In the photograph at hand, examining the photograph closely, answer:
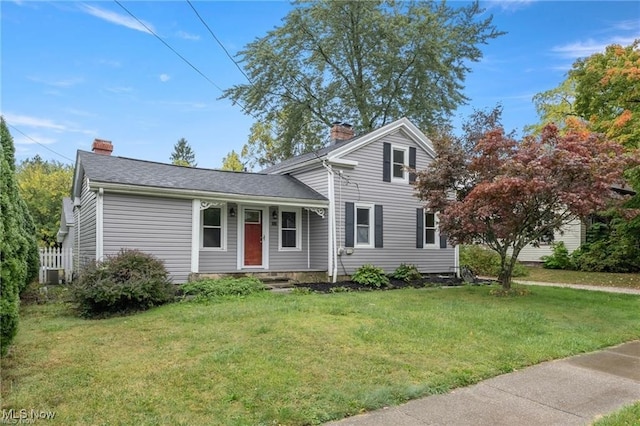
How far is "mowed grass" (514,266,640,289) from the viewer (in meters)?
15.1

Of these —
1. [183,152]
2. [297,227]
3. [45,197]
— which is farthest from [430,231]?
[183,152]

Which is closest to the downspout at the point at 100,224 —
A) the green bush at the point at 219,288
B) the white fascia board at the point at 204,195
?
the white fascia board at the point at 204,195

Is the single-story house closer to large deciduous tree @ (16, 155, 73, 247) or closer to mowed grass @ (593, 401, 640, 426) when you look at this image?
mowed grass @ (593, 401, 640, 426)

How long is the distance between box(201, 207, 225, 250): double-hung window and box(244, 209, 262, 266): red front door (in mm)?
800

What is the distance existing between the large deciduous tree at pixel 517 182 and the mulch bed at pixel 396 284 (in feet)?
7.58

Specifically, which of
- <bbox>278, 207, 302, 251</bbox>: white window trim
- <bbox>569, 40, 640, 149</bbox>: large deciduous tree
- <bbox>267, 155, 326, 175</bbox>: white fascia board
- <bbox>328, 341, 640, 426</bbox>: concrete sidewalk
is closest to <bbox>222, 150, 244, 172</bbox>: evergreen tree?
<bbox>267, 155, 326, 175</bbox>: white fascia board

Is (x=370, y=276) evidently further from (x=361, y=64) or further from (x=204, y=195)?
(x=361, y=64)

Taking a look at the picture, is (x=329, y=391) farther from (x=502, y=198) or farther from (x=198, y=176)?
(x=198, y=176)

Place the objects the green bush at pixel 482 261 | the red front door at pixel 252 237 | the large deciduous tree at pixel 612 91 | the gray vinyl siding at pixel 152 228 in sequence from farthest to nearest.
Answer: the green bush at pixel 482 261, the large deciduous tree at pixel 612 91, the red front door at pixel 252 237, the gray vinyl siding at pixel 152 228

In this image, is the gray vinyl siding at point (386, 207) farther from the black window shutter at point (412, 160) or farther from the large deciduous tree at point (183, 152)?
the large deciduous tree at point (183, 152)

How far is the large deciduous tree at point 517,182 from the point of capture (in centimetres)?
939

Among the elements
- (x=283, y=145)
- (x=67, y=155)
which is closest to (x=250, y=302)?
(x=283, y=145)

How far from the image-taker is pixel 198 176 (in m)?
12.8

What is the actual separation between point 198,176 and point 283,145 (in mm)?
15278
